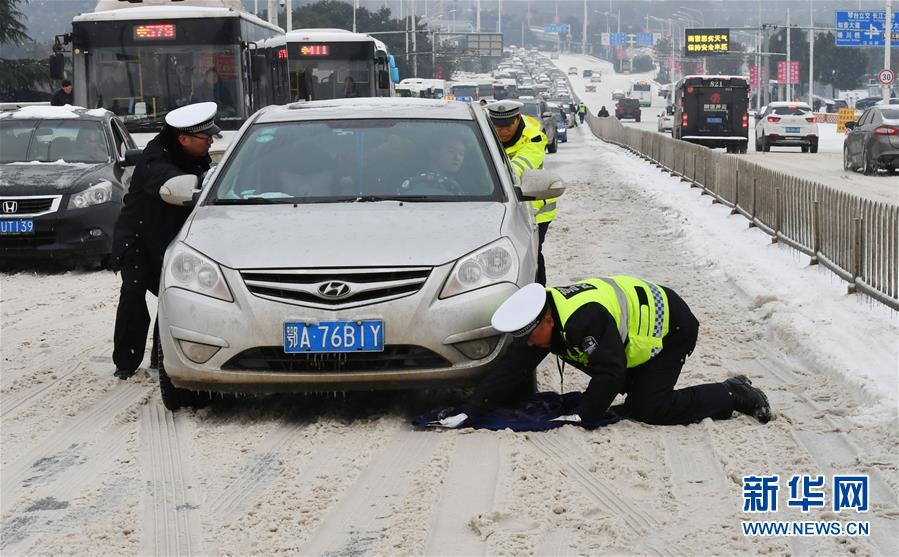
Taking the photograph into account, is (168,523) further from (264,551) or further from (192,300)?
(192,300)

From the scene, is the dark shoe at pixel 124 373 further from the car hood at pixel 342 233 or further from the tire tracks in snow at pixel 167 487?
the car hood at pixel 342 233

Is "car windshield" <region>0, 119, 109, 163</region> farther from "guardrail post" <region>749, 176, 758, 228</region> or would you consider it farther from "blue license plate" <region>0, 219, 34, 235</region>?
"guardrail post" <region>749, 176, 758, 228</region>

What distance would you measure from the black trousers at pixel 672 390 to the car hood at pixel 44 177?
869 cm

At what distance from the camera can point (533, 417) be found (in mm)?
7215

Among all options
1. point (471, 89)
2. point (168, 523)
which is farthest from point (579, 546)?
point (471, 89)

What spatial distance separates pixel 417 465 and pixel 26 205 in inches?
352

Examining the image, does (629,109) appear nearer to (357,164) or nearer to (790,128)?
(790,128)

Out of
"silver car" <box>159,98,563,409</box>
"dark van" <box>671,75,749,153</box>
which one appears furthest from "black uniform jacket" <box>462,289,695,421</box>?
"dark van" <box>671,75,749,153</box>

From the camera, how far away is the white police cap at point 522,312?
Result: 6592mm

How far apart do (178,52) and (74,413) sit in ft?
54.4

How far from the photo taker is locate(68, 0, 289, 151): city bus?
76.3 ft

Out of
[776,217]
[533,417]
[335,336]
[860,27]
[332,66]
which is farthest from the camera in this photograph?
[860,27]

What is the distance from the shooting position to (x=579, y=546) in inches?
205

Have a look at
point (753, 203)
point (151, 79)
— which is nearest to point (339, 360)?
point (753, 203)
